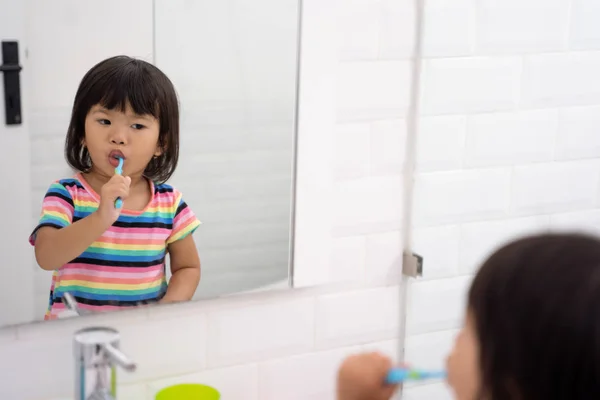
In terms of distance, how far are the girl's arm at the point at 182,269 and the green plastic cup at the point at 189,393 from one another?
13 centimetres

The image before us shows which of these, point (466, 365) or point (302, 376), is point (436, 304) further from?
point (466, 365)

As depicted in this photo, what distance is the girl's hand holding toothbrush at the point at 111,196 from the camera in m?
1.24

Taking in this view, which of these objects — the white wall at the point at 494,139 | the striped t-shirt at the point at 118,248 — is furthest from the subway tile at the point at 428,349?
the striped t-shirt at the point at 118,248

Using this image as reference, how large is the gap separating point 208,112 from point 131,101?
0.38 ft

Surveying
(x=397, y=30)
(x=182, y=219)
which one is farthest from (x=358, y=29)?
(x=182, y=219)

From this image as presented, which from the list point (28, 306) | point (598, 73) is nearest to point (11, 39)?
point (28, 306)

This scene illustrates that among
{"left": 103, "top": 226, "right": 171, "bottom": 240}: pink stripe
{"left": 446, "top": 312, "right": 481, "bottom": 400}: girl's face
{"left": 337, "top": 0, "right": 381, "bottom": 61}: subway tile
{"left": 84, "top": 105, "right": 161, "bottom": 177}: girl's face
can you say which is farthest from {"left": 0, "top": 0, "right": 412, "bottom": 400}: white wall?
{"left": 446, "top": 312, "right": 481, "bottom": 400}: girl's face

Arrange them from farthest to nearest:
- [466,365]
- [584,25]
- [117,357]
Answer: [584,25]
[117,357]
[466,365]

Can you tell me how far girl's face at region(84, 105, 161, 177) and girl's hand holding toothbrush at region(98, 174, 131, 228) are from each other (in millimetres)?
12

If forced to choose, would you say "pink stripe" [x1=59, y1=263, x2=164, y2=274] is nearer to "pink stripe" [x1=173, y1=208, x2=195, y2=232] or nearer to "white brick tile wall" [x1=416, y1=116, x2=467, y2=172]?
"pink stripe" [x1=173, y1=208, x2=195, y2=232]

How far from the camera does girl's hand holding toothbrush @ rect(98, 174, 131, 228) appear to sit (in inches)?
48.7

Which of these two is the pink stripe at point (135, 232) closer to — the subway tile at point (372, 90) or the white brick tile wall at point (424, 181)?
the white brick tile wall at point (424, 181)

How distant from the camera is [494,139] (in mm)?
1529

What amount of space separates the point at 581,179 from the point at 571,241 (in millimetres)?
710
